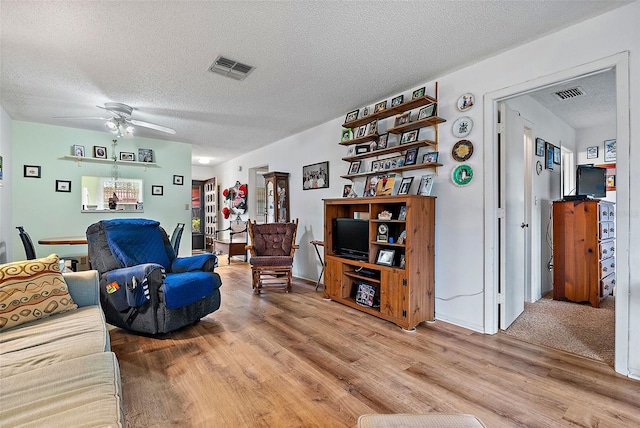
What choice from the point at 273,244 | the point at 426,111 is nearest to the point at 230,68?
the point at 426,111

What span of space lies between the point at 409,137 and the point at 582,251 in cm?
259

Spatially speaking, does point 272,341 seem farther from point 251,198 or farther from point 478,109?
point 251,198

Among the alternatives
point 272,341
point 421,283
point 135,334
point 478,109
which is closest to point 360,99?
point 478,109

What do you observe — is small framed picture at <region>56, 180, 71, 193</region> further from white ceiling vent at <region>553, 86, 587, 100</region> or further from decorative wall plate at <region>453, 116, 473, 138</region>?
white ceiling vent at <region>553, 86, 587, 100</region>

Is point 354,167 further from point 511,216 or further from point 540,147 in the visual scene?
point 540,147

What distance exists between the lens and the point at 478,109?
2.79m

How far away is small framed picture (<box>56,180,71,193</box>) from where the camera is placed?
4.67m

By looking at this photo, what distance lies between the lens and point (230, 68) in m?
2.83

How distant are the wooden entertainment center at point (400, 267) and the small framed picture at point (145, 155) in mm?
3837

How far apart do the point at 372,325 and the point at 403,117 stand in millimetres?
2179

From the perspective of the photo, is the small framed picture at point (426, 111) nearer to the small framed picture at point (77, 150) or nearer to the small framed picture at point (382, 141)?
the small framed picture at point (382, 141)

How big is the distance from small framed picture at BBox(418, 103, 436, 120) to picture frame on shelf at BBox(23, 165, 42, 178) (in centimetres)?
540

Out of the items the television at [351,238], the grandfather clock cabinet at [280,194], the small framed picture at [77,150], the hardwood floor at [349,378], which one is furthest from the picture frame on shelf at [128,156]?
the television at [351,238]

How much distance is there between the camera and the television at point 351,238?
3.43 metres
